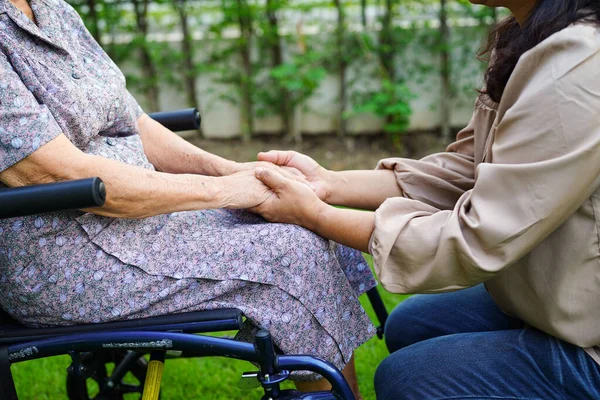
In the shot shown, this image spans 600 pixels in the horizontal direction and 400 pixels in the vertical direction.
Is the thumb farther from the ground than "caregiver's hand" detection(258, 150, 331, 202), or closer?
farther from the ground

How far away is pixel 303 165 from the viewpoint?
2.29 m

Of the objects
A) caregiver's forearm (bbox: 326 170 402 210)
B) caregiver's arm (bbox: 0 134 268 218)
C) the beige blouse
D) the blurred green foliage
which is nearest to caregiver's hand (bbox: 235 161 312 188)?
caregiver's forearm (bbox: 326 170 402 210)

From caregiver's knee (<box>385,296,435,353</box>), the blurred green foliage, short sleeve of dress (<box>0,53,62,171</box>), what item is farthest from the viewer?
the blurred green foliage

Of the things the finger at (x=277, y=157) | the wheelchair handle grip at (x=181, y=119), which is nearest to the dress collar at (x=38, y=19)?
the wheelchair handle grip at (x=181, y=119)

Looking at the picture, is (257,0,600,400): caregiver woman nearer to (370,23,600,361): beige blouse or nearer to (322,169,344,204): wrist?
(370,23,600,361): beige blouse

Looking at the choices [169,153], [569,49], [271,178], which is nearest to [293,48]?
[169,153]

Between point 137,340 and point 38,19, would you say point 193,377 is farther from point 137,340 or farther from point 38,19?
point 38,19

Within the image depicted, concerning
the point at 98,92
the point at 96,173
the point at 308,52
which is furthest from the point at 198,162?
the point at 308,52

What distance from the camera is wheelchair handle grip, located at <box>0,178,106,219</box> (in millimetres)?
1514

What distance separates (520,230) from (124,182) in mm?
935

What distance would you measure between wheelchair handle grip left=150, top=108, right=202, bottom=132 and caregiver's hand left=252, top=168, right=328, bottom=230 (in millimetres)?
529

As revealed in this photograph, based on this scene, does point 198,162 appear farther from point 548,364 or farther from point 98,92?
point 548,364

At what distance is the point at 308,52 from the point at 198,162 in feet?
12.3

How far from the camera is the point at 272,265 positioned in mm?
1764
